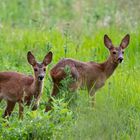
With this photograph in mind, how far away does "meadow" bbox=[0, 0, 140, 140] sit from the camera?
950cm

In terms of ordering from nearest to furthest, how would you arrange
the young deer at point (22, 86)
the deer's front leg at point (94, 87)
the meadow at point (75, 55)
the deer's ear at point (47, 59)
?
the meadow at point (75, 55) < the young deer at point (22, 86) < the deer's ear at point (47, 59) < the deer's front leg at point (94, 87)

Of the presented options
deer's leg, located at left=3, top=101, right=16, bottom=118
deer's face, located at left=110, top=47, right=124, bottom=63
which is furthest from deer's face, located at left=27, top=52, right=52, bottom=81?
deer's face, located at left=110, top=47, right=124, bottom=63

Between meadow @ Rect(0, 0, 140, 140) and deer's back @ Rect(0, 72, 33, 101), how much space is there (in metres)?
0.24

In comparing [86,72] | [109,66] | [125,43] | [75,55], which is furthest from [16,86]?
[75,55]

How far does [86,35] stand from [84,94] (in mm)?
3512

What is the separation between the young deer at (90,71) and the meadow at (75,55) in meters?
0.13

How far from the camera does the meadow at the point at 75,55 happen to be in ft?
31.2

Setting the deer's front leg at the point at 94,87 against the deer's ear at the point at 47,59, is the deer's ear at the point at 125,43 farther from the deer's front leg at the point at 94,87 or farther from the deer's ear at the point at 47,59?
the deer's ear at the point at 47,59

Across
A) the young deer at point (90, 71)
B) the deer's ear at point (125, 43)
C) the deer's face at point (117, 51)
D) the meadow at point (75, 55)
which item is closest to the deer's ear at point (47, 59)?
the young deer at point (90, 71)

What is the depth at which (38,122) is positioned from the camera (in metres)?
9.41

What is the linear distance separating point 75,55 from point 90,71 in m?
1.39

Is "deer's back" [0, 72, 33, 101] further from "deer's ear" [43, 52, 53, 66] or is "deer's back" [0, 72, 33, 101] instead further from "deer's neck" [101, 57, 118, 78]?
"deer's neck" [101, 57, 118, 78]

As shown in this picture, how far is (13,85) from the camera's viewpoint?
1110cm

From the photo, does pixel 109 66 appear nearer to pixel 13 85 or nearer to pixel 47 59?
pixel 47 59
